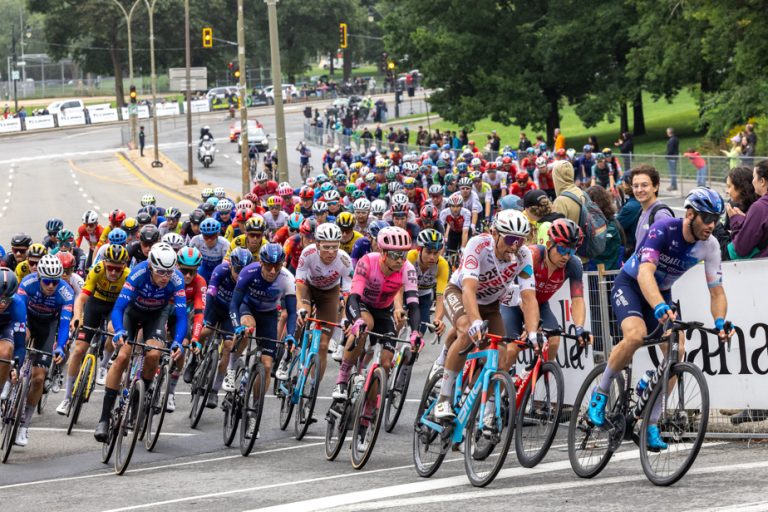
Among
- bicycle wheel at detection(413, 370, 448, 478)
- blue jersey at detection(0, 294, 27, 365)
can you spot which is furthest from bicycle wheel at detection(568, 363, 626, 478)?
blue jersey at detection(0, 294, 27, 365)

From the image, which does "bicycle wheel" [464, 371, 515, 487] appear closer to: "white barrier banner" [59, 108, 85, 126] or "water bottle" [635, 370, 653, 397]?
"water bottle" [635, 370, 653, 397]

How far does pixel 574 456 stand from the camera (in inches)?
375

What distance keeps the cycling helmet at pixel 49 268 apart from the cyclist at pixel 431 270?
12.3 ft

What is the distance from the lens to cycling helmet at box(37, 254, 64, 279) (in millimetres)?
13430

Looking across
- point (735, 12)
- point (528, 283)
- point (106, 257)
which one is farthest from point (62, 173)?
point (528, 283)

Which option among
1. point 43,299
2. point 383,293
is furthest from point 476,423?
point 43,299

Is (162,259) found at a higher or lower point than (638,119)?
lower

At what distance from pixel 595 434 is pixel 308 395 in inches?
154

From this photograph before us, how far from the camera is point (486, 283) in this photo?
10508mm

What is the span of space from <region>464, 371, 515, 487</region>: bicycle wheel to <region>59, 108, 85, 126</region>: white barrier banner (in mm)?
88011

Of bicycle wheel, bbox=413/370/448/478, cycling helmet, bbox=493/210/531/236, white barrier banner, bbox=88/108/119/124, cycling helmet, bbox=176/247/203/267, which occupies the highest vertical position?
white barrier banner, bbox=88/108/119/124

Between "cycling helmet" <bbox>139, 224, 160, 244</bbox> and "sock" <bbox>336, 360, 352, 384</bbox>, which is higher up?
"cycling helmet" <bbox>139, 224, 160, 244</bbox>

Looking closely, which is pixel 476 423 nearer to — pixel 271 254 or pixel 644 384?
pixel 644 384

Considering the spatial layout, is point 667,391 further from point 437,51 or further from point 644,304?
point 437,51
